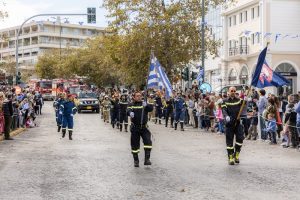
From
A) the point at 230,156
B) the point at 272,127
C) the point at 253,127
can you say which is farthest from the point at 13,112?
the point at 230,156

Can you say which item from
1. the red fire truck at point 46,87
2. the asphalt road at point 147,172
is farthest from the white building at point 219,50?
the asphalt road at point 147,172

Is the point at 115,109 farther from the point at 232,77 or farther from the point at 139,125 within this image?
the point at 232,77

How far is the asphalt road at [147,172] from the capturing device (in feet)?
32.0

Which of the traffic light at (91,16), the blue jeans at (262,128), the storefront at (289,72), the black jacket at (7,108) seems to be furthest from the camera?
the storefront at (289,72)

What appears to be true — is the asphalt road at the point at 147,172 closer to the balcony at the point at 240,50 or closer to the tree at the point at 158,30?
the tree at the point at 158,30

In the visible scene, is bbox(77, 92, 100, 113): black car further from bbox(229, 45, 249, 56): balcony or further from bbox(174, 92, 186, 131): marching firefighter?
bbox(174, 92, 186, 131): marching firefighter

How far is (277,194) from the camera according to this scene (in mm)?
9633

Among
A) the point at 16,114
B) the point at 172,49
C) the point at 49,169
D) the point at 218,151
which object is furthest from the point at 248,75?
the point at 49,169

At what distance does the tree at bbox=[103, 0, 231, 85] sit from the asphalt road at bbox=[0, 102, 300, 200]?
69.6ft

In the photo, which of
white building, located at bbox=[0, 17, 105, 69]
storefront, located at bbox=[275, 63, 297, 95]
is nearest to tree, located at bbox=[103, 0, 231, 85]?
storefront, located at bbox=[275, 63, 297, 95]

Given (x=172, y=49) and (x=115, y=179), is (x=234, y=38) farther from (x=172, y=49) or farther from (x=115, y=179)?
(x=115, y=179)

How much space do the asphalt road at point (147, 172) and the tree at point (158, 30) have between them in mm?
21218

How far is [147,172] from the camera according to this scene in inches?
484

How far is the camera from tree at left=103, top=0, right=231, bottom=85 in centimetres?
3997
